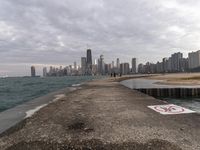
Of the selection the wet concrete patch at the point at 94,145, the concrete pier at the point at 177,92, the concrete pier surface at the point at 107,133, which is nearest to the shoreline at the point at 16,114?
the concrete pier surface at the point at 107,133

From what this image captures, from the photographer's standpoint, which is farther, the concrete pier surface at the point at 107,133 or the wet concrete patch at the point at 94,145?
the concrete pier surface at the point at 107,133

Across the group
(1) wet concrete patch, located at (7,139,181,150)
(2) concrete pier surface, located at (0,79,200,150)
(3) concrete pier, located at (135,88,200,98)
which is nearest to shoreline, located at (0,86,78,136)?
(2) concrete pier surface, located at (0,79,200,150)

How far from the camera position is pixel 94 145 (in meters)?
7.05

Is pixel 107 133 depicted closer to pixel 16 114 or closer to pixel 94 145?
pixel 94 145

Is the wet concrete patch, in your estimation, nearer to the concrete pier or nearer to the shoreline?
the shoreline

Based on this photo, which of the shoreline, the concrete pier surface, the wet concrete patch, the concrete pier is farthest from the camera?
the concrete pier

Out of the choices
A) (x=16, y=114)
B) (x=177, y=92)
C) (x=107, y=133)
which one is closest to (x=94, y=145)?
(x=107, y=133)

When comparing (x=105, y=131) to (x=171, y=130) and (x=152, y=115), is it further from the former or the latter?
(x=152, y=115)

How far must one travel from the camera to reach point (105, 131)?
863cm

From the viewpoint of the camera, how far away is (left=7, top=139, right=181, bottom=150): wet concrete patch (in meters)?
6.80

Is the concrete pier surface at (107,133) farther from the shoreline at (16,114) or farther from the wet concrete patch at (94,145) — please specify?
the shoreline at (16,114)

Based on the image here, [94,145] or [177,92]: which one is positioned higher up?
[94,145]

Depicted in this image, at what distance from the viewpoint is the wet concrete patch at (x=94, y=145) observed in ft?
22.3

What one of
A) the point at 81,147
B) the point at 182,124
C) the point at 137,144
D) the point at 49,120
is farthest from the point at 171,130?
the point at 49,120
